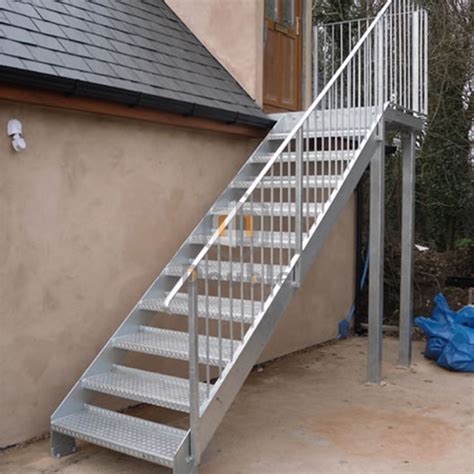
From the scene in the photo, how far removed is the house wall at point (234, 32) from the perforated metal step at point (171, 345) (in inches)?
107

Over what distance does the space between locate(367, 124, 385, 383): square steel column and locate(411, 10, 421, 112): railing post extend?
2.99 ft

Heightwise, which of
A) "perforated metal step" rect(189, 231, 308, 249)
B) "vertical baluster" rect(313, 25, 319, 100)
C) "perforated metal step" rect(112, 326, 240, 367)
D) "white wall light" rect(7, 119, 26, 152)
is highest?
"vertical baluster" rect(313, 25, 319, 100)

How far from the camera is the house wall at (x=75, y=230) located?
3.92 meters

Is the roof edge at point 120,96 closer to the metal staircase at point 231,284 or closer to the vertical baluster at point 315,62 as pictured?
the metal staircase at point 231,284

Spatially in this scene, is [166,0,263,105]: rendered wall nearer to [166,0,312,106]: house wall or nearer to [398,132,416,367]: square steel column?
[166,0,312,106]: house wall

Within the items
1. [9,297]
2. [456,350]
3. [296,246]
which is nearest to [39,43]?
[9,297]

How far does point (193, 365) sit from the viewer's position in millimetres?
3262

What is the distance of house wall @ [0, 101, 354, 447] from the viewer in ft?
12.9

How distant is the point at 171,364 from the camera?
5168 mm

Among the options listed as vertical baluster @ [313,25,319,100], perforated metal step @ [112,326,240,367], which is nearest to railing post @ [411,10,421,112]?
vertical baluster @ [313,25,319,100]

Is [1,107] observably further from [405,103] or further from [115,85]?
[405,103]

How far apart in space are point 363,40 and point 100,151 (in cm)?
244

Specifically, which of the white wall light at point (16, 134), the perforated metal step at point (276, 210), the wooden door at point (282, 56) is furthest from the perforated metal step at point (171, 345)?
the wooden door at point (282, 56)

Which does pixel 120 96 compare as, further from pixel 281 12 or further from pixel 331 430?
pixel 281 12
